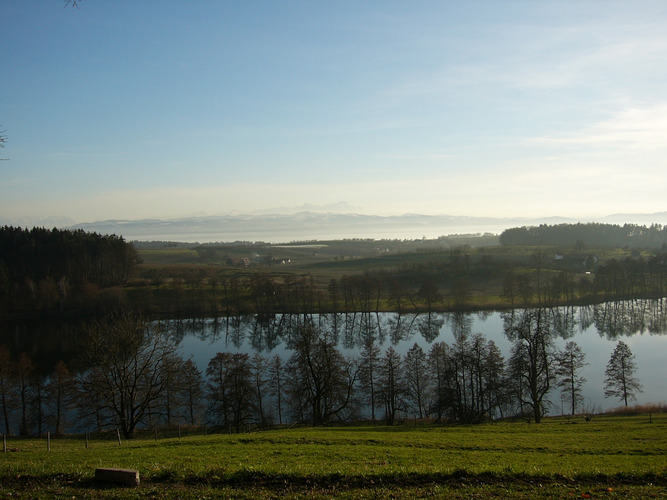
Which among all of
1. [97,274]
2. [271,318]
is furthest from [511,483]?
[97,274]

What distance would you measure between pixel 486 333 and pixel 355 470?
5306 cm

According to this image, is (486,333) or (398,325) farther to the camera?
(398,325)

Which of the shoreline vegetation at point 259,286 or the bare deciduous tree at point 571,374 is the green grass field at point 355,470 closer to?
the bare deciduous tree at point 571,374

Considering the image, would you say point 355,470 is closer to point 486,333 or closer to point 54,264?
point 486,333

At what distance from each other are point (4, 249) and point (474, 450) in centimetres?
10405

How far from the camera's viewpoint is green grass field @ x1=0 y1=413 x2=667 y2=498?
9984 millimetres

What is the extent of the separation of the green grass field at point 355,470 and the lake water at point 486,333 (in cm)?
2492

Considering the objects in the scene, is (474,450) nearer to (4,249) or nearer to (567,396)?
(567,396)

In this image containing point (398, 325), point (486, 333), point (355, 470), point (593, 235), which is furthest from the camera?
point (593, 235)

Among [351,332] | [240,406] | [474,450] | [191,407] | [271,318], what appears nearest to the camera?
[474,450]

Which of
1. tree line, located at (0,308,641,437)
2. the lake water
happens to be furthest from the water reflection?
tree line, located at (0,308,641,437)

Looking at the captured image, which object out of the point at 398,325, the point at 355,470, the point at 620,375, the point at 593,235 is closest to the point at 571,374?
the point at 620,375

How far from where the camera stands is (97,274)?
9662 cm

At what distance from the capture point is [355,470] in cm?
1138
